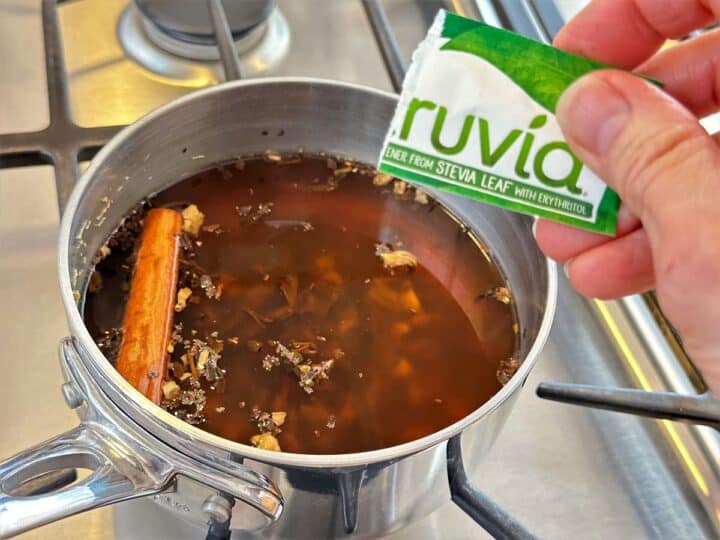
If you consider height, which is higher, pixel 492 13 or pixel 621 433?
pixel 492 13

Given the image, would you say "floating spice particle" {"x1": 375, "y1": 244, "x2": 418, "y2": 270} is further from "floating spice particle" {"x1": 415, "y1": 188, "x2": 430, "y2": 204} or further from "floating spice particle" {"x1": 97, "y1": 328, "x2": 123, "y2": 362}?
"floating spice particle" {"x1": 97, "y1": 328, "x2": 123, "y2": 362}

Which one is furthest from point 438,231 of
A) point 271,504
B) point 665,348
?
point 271,504

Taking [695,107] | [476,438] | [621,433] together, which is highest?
[695,107]

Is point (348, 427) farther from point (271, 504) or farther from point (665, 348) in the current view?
point (665, 348)

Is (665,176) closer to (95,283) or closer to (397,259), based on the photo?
(397,259)

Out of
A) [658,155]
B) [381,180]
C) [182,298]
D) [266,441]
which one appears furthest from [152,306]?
[658,155]
